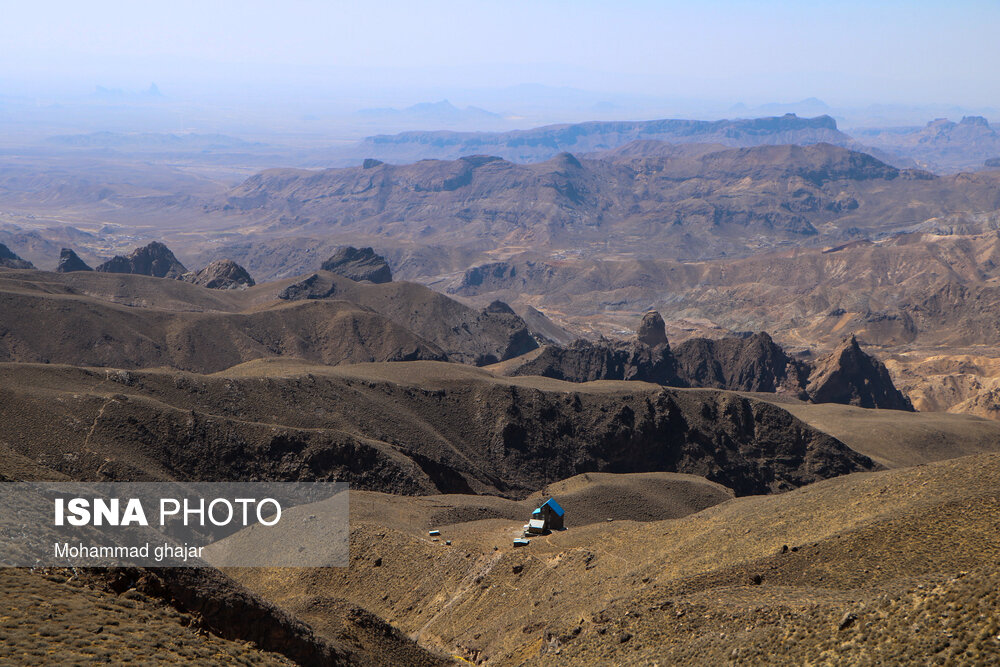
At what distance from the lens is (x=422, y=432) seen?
7288 centimetres

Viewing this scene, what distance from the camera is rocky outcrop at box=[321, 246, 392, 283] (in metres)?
184

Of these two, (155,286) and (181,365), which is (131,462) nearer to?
(181,365)

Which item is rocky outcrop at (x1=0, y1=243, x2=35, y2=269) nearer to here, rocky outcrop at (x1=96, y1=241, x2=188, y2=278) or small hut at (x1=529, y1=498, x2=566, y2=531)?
rocky outcrop at (x1=96, y1=241, x2=188, y2=278)

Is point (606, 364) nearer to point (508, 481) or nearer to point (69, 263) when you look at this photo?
point (508, 481)

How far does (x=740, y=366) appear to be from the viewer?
Result: 12625cm

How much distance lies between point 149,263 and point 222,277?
29.7 meters

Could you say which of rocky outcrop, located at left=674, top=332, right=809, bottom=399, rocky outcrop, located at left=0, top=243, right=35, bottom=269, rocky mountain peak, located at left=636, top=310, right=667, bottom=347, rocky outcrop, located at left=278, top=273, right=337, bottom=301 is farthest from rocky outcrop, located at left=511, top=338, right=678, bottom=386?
rocky outcrop, located at left=0, top=243, right=35, bottom=269

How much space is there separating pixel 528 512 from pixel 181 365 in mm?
59632

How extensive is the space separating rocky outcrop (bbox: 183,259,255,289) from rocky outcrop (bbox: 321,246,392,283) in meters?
23.8

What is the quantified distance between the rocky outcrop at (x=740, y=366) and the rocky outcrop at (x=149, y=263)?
4223 inches

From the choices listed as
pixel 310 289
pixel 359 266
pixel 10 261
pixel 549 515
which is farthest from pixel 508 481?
pixel 10 261

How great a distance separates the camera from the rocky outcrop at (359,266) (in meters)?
184

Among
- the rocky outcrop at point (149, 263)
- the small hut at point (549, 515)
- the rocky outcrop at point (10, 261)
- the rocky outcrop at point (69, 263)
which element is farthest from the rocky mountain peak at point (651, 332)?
the rocky outcrop at point (10, 261)

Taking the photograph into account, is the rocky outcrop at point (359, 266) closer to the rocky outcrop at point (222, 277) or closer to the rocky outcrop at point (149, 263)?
the rocky outcrop at point (222, 277)
